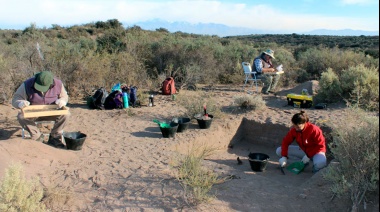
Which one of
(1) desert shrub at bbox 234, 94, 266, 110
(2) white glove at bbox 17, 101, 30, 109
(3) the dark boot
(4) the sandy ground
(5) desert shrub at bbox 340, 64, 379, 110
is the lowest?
(4) the sandy ground

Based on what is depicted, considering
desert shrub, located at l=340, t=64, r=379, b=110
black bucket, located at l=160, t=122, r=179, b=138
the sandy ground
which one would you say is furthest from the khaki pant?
desert shrub, located at l=340, t=64, r=379, b=110

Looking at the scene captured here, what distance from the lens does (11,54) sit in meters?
10.4

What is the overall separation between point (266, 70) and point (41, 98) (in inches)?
248

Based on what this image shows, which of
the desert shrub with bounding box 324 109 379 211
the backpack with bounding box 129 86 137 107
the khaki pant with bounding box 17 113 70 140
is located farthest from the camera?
the backpack with bounding box 129 86 137 107

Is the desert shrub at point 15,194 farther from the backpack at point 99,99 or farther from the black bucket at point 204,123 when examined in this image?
the backpack at point 99,99

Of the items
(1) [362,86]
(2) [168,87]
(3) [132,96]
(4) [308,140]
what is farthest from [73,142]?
(1) [362,86]

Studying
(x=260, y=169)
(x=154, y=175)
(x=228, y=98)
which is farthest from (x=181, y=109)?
(x=154, y=175)

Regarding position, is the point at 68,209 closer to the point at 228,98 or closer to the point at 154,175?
the point at 154,175

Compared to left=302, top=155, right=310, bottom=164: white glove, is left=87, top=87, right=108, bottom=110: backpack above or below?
above

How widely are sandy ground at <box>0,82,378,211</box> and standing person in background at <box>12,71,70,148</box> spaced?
0.38 metres

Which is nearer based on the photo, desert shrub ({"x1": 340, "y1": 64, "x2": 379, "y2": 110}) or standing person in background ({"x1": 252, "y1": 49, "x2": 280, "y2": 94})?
desert shrub ({"x1": 340, "y1": 64, "x2": 379, "y2": 110})

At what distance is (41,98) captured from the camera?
5.95 metres

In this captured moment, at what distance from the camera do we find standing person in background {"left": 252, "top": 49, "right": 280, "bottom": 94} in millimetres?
10062

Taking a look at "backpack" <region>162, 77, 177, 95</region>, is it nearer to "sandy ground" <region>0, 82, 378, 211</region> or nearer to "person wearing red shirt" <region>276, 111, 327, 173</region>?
"sandy ground" <region>0, 82, 378, 211</region>
